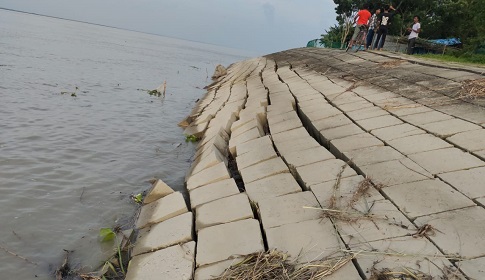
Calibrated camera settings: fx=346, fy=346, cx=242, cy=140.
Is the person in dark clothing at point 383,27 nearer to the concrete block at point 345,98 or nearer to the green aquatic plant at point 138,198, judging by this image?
the concrete block at point 345,98

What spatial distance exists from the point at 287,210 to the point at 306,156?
98 centimetres

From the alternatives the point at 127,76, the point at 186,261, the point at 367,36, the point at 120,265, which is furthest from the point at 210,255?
the point at 127,76

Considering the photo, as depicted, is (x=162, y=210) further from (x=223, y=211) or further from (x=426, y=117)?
(x=426, y=117)

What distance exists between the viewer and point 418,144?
136 inches

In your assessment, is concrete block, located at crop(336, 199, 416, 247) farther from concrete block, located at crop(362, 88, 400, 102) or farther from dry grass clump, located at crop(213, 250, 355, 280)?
concrete block, located at crop(362, 88, 400, 102)

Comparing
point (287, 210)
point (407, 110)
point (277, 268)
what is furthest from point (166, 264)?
point (407, 110)

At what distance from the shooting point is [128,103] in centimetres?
1062

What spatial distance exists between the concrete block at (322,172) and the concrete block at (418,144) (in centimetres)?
66

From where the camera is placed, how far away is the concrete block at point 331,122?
174 inches

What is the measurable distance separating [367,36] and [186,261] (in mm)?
10668

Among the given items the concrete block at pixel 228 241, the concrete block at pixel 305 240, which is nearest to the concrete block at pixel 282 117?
the concrete block at pixel 228 241

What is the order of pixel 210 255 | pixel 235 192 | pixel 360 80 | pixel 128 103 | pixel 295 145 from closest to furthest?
pixel 210 255 → pixel 235 192 → pixel 295 145 → pixel 360 80 → pixel 128 103

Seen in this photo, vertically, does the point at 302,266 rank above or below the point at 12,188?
above

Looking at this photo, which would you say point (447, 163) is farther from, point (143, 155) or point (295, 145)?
point (143, 155)
